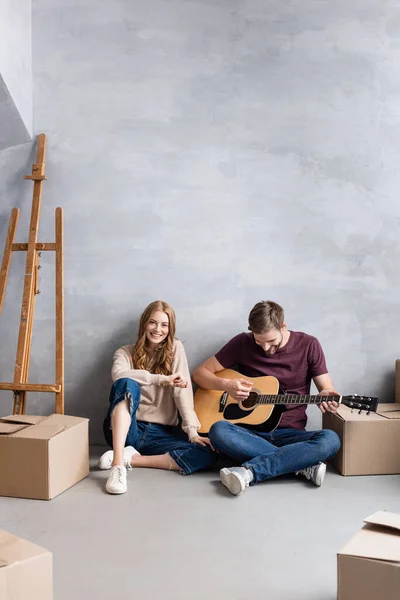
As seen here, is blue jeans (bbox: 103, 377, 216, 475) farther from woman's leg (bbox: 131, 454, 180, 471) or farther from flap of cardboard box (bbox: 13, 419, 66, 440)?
flap of cardboard box (bbox: 13, 419, 66, 440)

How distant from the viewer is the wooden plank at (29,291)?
331 cm

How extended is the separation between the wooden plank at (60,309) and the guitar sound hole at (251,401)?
939mm

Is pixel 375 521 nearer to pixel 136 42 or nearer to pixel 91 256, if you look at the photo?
pixel 91 256

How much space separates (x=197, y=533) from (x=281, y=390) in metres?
1.02

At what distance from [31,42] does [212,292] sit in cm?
169

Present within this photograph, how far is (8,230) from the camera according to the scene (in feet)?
11.4

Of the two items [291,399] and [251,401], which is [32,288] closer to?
[251,401]

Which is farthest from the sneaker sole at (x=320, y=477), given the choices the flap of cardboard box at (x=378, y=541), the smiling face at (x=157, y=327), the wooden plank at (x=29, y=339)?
the wooden plank at (x=29, y=339)

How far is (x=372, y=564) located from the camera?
5.07 feet

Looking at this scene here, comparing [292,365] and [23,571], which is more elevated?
[292,365]

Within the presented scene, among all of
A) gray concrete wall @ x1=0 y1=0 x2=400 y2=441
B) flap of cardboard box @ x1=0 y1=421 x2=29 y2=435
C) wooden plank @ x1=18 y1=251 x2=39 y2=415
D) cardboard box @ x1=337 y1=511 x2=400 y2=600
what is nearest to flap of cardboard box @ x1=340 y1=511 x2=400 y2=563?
cardboard box @ x1=337 y1=511 x2=400 y2=600

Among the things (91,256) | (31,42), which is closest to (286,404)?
(91,256)

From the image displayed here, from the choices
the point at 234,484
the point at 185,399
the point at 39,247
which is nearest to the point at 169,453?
the point at 185,399

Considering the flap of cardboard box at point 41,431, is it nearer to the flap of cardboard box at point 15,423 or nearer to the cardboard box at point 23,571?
the flap of cardboard box at point 15,423
